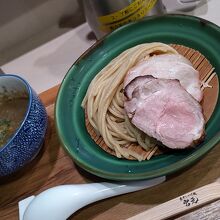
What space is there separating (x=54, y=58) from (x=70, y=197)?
2.08 ft

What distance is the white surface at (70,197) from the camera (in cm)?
87

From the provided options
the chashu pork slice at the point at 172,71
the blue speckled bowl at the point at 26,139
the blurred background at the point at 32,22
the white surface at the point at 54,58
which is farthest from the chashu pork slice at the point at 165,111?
the blurred background at the point at 32,22

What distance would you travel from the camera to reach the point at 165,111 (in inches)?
34.1

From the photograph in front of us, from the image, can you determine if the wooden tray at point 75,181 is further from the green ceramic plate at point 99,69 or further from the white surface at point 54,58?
the white surface at point 54,58

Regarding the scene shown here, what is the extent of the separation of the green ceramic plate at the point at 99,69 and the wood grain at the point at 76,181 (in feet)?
0.20

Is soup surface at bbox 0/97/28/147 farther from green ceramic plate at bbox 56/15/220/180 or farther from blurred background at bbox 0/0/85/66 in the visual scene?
blurred background at bbox 0/0/85/66

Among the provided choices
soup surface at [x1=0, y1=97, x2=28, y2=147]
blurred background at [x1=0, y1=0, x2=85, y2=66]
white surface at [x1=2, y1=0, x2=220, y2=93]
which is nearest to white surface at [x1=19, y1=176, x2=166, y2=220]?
soup surface at [x1=0, y1=97, x2=28, y2=147]

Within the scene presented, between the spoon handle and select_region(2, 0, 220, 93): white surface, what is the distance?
2.03 feet

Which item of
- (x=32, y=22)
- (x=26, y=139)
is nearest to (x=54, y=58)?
(x=32, y=22)

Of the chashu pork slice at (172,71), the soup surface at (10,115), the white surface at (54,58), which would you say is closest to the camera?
the chashu pork slice at (172,71)

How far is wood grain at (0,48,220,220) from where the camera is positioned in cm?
87

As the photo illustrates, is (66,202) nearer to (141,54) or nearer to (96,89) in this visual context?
(96,89)

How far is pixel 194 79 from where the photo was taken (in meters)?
0.92

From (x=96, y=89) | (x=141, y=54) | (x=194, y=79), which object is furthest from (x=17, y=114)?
(x=194, y=79)
